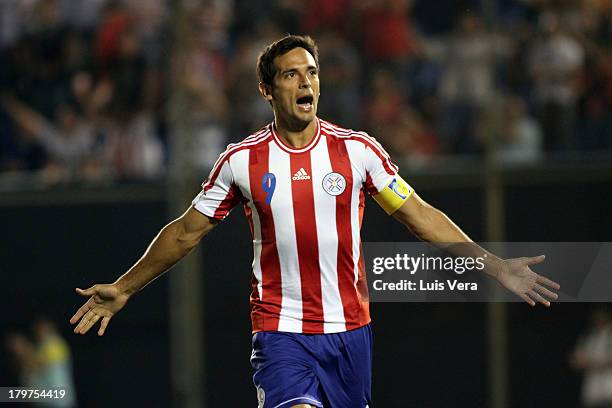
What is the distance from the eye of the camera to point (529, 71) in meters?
9.29

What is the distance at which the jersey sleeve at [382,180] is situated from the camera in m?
5.04

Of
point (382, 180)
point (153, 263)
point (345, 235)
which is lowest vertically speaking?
point (153, 263)

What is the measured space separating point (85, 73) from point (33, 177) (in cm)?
100

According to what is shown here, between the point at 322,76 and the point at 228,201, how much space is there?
4391 mm

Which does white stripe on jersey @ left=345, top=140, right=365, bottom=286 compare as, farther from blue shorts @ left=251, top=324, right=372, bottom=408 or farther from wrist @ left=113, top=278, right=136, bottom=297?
wrist @ left=113, top=278, right=136, bottom=297

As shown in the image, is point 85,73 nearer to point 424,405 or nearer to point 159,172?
point 159,172

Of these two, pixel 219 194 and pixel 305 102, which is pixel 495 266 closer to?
pixel 305 102

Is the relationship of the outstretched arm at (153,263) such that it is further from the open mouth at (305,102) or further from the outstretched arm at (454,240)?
the outstretched arm at (454,240)

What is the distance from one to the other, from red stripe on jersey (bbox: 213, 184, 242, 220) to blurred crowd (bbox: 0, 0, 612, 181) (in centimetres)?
432

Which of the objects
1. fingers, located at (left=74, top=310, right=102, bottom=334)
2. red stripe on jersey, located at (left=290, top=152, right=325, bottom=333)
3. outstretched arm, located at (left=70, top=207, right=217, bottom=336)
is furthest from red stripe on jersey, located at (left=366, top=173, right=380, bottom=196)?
fingers, located at (left=74, top=310, right=102, bottom=334)

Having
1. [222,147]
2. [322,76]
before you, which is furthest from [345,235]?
[222,147]

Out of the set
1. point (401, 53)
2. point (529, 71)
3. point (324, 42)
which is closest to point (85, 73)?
point (324, 42)

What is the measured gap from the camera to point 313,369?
5.04 meters

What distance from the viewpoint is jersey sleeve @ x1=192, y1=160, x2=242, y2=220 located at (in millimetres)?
5027
